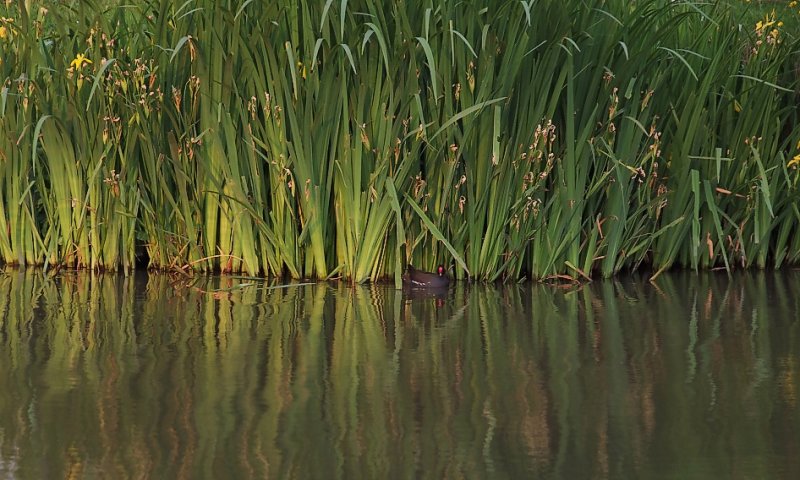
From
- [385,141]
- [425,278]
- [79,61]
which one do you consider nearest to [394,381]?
[425,278]

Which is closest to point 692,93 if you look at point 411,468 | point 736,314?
point 736,314

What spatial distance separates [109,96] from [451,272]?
1744mm

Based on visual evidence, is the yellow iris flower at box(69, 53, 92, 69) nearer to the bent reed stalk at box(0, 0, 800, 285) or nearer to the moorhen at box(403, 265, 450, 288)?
the bent reed stalk at box(0, 0, 800, 285)

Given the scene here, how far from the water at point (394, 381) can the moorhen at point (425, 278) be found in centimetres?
10

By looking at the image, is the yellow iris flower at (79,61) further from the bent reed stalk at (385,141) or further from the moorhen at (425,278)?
the moorhen at (425,278)

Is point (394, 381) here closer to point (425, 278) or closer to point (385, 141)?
point (425, 278)

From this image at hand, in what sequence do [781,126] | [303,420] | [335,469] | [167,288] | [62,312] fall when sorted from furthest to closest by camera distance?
[781,126] → [167,288] → [62,312] → [303,420] → [335,469]

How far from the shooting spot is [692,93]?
6176 mm

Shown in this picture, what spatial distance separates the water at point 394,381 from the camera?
133 inches

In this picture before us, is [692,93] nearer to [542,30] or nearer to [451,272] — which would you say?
[542,30]

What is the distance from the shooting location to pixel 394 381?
4.19 metres

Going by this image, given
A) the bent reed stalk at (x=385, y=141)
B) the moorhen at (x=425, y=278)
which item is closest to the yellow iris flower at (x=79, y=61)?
the bent reed stalk at (x=385, y=141)

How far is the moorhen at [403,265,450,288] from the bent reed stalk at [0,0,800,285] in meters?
0.09

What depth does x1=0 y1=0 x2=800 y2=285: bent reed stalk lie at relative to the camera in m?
5.70
